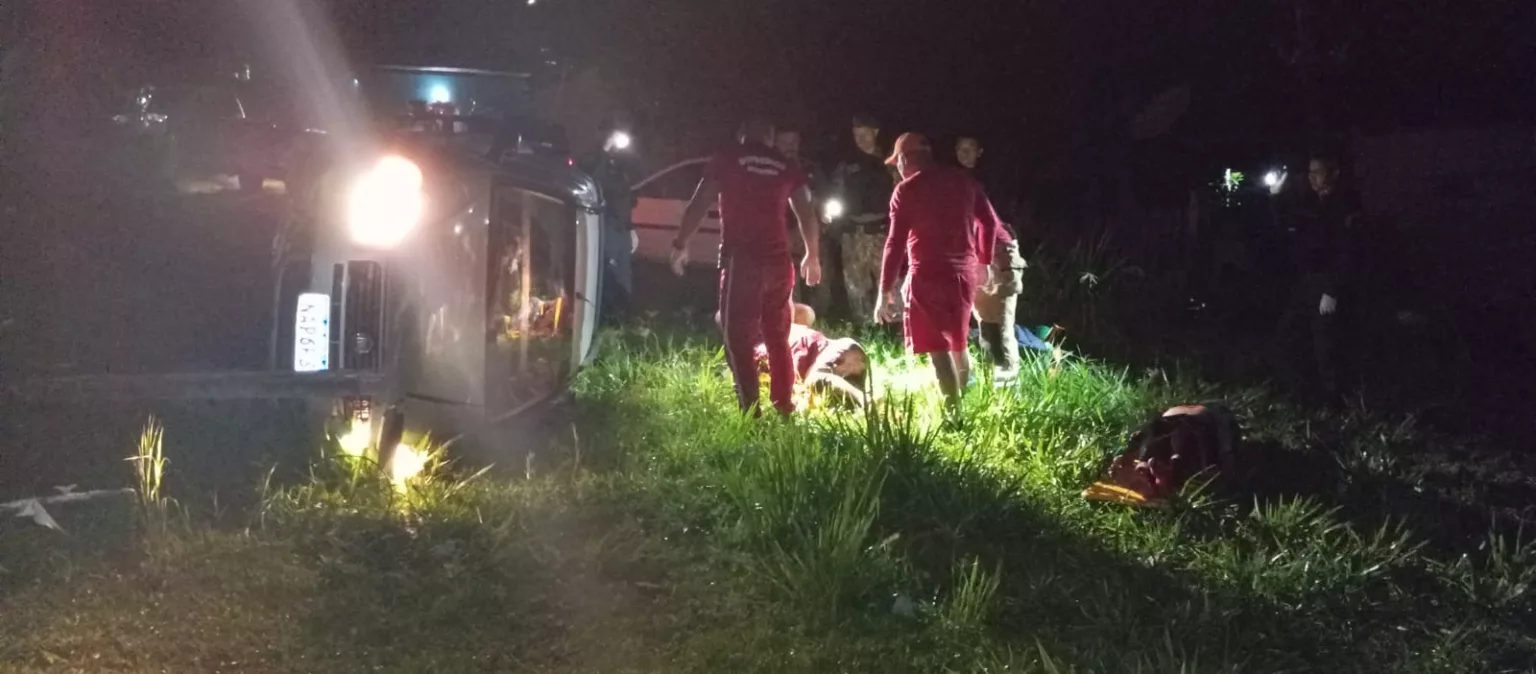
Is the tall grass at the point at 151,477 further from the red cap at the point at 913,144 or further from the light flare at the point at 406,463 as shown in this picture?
the red cap at the point at 913,144

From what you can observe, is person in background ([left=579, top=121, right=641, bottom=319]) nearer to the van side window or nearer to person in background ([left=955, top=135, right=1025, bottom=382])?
person in background ([left=955, top=135, right=1025, bottom=382])

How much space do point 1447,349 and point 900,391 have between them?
4.55 m

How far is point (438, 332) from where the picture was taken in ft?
17.5

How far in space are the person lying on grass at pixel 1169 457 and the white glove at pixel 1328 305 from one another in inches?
83.3

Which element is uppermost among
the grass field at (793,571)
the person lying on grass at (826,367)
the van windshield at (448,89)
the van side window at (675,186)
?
the van windshield at (448,89)

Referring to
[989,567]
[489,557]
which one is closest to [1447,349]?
[989,567]

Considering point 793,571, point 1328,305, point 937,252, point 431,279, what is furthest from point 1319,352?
point 431,279

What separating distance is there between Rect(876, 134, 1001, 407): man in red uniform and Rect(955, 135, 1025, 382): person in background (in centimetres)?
65

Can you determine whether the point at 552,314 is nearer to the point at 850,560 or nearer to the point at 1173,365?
the point at 850,560

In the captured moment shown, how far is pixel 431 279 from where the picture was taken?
17.2 feet

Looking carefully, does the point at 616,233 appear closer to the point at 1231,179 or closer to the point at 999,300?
the point at 999,300

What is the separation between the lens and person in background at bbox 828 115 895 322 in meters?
9.89

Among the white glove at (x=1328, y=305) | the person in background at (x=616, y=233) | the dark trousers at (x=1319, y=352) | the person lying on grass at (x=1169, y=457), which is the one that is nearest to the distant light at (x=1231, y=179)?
the dark trousers at (x=1319, y=352)

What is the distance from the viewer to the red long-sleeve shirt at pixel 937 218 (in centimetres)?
630
